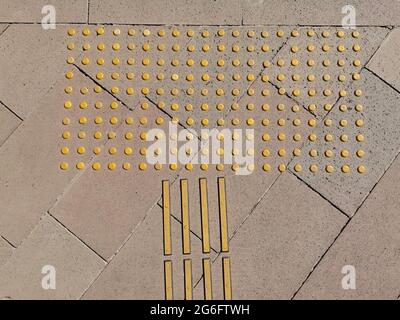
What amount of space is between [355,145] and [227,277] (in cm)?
209

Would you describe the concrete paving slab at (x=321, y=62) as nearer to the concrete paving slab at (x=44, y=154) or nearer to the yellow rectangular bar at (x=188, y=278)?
the concrete paving slab at (x=44, y=154)

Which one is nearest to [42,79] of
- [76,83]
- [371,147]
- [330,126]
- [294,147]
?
[76,83]

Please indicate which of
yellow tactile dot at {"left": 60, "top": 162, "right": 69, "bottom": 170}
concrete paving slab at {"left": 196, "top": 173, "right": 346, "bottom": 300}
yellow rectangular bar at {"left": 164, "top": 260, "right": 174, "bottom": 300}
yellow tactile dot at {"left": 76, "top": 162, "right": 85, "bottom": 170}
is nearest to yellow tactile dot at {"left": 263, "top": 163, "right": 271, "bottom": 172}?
concrete paving slab at {"left": 196, "top": 173, "right": 346, "bottom": 300}

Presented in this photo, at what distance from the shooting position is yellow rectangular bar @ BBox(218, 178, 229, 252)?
18.0 ft

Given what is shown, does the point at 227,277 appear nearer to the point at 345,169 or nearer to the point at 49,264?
the point at 345,169

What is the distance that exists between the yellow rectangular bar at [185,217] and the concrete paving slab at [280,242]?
1.24 feet

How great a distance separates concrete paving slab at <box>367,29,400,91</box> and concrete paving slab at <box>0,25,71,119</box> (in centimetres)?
367

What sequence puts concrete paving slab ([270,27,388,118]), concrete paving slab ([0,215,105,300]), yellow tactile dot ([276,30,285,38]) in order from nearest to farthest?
1. concrete paving slab ([0,215,105,300])
2. concrete paving slab ([270,27,388,118])
3. yellow tactile dot ([276,30,285,38])

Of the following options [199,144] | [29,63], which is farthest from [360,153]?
[29,63]

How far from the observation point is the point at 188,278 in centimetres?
544

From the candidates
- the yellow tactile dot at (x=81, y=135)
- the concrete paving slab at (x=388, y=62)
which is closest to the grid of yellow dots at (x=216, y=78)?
the yellow tactile dot at (x=81, y=135)

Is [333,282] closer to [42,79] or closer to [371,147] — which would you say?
[371,147]

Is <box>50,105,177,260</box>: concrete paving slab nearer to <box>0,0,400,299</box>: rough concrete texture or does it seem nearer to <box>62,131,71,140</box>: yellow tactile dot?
<box>0,0,400,299</box>: rough concrete texture

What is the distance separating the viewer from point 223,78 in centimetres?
587
